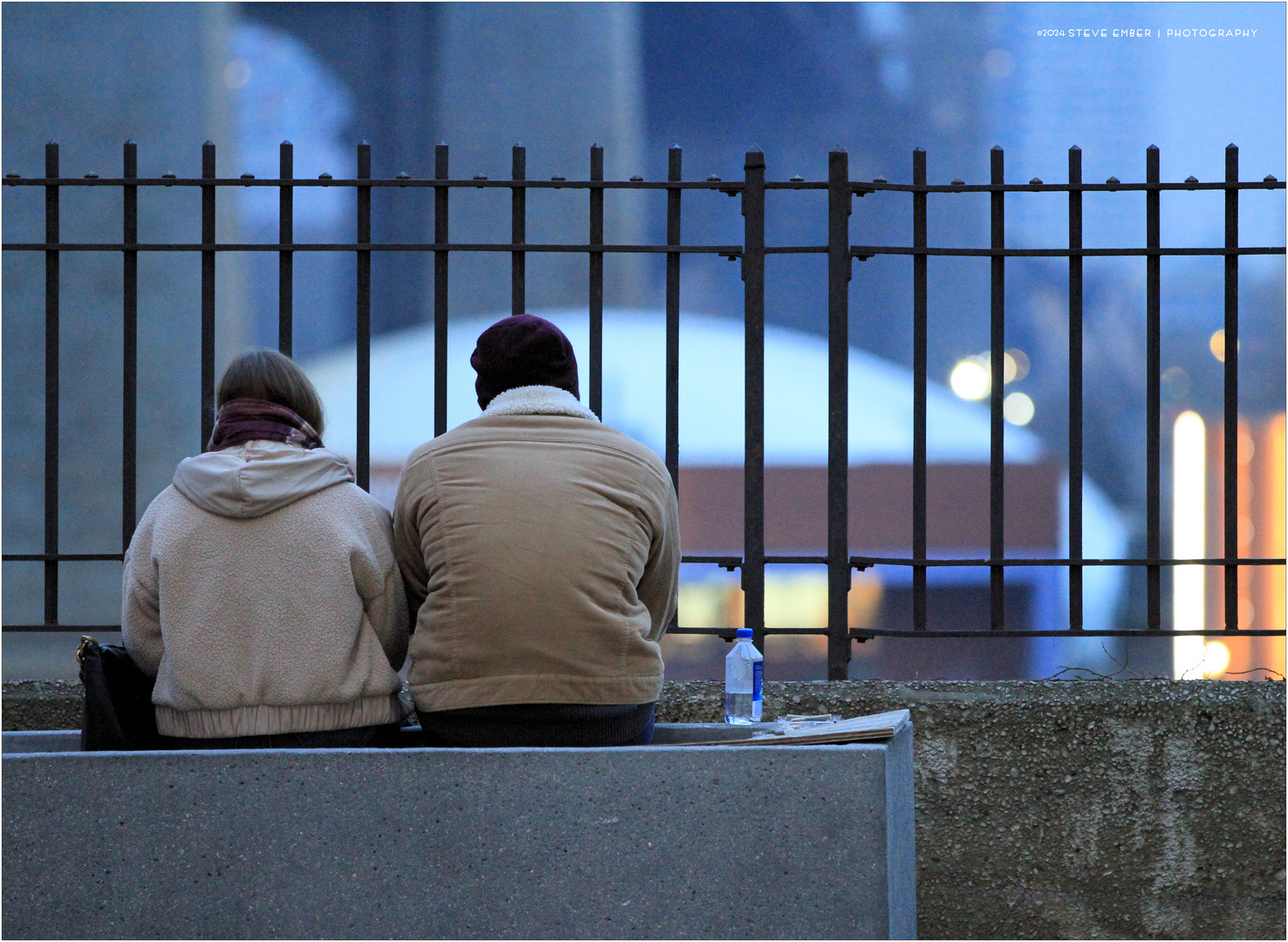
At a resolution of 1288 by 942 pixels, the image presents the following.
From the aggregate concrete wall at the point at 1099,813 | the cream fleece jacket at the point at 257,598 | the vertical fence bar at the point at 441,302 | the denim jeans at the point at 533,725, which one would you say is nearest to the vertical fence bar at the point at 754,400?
the aggregate concrete wall at the point at 1099,813

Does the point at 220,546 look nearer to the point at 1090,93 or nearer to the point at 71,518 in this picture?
the point at 71,518

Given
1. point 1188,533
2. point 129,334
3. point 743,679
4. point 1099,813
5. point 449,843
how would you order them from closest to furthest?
point 449,843
point 743,679
point 1099,813
point 129,334
point 1188,533

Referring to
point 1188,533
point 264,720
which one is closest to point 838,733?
point 264,720

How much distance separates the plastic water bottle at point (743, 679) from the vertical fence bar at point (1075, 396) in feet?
3.29

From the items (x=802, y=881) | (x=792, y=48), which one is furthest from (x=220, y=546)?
(x=792, y=48)

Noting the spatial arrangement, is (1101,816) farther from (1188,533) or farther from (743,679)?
(1188,533)

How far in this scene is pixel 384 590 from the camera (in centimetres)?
253

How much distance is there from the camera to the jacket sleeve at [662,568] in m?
2.62

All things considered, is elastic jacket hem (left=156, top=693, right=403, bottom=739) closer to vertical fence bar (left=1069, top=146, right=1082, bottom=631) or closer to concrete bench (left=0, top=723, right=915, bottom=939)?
concrete bench (left=0, top=723, right=915, bottom=939)

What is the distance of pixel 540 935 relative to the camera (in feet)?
7.63

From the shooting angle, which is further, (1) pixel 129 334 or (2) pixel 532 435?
(1) pixel 129 334

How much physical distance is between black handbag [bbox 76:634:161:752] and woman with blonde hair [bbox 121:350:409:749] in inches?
2.1

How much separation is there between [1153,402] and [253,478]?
268 cm

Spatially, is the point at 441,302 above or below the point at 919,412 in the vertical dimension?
above
